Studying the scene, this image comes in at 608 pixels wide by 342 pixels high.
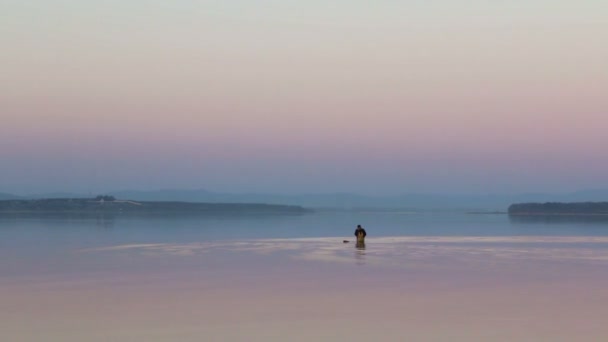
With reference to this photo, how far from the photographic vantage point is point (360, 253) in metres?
36.7

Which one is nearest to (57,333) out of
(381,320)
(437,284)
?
(381,320)

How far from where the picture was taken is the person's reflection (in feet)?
104

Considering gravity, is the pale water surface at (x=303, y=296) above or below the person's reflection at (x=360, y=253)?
below

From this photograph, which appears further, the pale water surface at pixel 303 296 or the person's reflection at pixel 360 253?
the person's reflection at pixel 360 253

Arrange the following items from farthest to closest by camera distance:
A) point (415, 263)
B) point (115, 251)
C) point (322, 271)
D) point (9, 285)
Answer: point (115, 251), point (415, 263), point (322, 271), point (9, 285)

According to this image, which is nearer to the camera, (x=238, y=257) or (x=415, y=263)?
(x=415, y=263)

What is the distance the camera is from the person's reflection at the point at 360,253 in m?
31.8

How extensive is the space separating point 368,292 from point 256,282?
404 centimetres

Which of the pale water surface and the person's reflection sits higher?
the person's reflection

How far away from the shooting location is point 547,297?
20.8 meters

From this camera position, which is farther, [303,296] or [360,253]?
[360,253]

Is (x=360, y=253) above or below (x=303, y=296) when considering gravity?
above

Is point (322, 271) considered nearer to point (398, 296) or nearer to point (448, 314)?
point (398, 296)

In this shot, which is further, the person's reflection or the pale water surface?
the person's reflection
